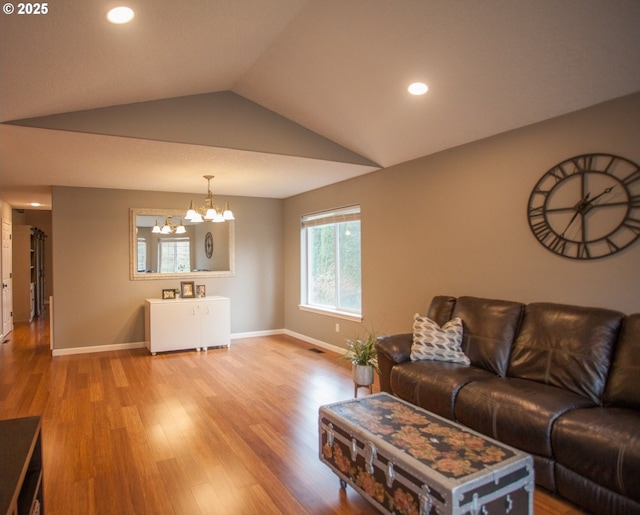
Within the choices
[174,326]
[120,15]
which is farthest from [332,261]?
[120,15]

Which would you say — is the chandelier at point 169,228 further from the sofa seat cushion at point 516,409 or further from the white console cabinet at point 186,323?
the sofa seat cushion at point 516,409

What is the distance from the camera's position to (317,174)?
5031 millimetres

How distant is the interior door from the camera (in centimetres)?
670

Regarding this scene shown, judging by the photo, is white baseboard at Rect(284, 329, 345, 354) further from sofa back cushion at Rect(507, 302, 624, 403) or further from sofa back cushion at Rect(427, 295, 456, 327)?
sofa back cushion at Rect(507, 302, 624, 403)

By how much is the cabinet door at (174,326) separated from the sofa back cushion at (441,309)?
353 cm

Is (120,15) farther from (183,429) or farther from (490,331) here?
(490,331)

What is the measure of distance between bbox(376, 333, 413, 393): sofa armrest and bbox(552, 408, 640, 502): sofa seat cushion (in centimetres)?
132

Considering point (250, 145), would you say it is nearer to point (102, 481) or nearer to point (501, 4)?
point (501, 4)

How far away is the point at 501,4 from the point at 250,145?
2.39 meters

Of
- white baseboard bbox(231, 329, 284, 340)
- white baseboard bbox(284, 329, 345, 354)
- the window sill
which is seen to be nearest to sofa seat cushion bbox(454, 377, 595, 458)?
the window sill

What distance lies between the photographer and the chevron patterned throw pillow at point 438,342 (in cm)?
321

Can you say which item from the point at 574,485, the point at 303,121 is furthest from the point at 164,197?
the point at 574,485

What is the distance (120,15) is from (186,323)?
426cm

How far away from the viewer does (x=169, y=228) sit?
19.7 ft
